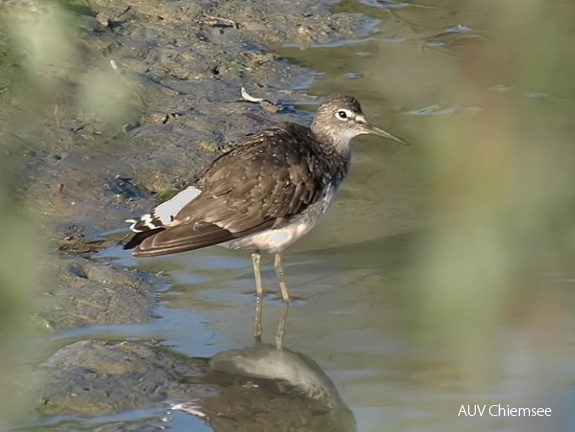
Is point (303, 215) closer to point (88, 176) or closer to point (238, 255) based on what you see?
point (238, 255)

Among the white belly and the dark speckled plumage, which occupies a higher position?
the dark speckled plumage

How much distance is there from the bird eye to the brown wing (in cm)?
58

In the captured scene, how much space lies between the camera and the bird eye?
7.92m

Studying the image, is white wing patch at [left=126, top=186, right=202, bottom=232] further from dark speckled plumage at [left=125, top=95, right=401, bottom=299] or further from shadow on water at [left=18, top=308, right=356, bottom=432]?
shadow on water at [left=18, top=308, right=356, bottom=432]

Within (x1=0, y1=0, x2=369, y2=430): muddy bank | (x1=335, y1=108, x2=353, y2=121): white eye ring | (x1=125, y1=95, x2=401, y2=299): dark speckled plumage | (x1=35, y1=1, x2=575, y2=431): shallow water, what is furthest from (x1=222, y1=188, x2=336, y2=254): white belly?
(x1=335, y1=108, x2=353, y2=121): white eye ring

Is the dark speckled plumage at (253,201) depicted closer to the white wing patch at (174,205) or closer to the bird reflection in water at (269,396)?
the white wing patch at (174,205)

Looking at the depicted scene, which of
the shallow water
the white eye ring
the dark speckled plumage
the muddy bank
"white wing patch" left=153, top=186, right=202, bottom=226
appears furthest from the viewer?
the white eye ring

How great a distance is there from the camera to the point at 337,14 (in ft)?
39.4

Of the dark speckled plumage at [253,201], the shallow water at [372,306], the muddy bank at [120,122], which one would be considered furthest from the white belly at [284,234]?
the muddy bank at [120,122]

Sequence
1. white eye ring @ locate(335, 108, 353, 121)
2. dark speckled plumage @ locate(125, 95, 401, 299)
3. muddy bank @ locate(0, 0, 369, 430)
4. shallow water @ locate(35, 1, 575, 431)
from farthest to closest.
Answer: white eye ring @ locate(335, 108, 353, 121), dark speckled plumage @ locate(125, 95, 401, 299), muddy bank @ locate(0, 0, 369, 430), shallow water @ locate(35, 1, 575, 431)

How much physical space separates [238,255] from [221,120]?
2122mm

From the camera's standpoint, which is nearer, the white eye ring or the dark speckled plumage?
the dark speckled plumage

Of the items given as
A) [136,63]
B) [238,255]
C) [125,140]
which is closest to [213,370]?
[238,255]

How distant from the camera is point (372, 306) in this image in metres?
6.68
